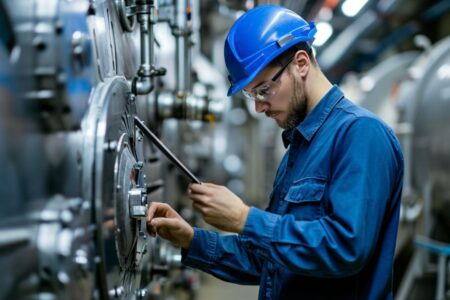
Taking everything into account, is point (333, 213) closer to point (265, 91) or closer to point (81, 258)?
point (265, 91)

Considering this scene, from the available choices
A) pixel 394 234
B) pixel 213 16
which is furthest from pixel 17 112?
pixel 213 16

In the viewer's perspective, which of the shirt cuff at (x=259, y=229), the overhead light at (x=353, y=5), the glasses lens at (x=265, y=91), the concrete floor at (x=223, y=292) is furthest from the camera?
the concrete floor at (x=223, y=292)

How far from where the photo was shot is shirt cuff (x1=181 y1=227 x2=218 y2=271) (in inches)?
47.5

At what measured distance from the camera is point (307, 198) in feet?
3.30

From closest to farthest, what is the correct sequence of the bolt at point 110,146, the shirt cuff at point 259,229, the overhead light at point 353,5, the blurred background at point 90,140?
the blurred background at point 90,140 → the bolt at point 110,146 → the shirt cuff at point 259,229 → the overhead light at point 353,5

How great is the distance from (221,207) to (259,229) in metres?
0.08

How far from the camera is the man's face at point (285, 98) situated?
3.41 feet

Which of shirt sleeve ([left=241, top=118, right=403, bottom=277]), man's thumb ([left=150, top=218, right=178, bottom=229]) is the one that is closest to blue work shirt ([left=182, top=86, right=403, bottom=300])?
shirt sleeve ([left=241, top=118, right=403, bottom=277])

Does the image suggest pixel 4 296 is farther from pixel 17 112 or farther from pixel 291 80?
pixel 291 80

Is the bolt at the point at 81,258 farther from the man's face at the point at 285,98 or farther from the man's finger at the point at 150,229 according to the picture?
the man's face at the point at 285,98

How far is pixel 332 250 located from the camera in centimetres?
90

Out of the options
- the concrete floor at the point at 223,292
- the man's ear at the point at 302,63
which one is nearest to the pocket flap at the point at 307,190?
the man's ear at the point at 302,63

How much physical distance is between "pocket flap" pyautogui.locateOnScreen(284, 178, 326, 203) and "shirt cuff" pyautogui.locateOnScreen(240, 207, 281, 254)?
0.09m

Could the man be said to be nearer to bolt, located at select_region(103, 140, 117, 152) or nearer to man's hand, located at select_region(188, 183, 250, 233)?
man's hand, located at select_region(188, 183, 250, 233)
